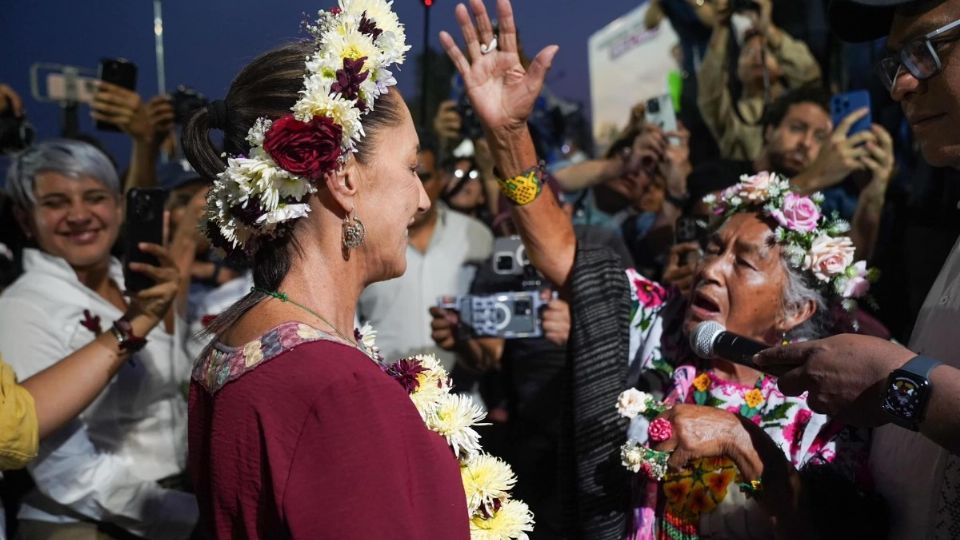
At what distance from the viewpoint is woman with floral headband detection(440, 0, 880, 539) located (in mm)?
2441

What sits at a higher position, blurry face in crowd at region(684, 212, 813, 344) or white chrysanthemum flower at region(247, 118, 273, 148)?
white chrysanthemum flower at region(247, 118, 273, 148)

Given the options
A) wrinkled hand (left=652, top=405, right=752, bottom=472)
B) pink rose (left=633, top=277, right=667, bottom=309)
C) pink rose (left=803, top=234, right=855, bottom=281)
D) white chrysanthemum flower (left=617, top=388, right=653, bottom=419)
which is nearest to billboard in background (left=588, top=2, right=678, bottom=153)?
pink rose (left=633, top=277, right=667, bottom=309)

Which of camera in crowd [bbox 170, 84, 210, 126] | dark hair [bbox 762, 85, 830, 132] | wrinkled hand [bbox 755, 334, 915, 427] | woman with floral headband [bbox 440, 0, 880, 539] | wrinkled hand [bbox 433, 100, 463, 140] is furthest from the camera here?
wrinkled hand [bbox 433, 100, 463, 140]

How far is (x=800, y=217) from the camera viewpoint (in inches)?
102

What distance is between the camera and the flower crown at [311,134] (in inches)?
58.3

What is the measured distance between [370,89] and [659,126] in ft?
11.0

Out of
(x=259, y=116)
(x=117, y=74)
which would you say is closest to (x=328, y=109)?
(x=259, y=116)

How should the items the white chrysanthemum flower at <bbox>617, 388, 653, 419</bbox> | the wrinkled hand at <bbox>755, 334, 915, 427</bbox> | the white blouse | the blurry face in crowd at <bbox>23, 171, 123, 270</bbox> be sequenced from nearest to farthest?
the wrinkled hand at <bbox>755, 334, 915, 427</bbox>
the white chrysanthemum flower at <bbox>617, 388, 653, 419</bbox>
the white blouse
the blurry face in crowd at <bbox>23, 171, 123, 270</bbox>

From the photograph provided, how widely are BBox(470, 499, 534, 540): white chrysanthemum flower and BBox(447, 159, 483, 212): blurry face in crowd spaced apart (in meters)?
3.77

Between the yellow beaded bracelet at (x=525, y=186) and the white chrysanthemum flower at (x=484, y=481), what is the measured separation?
1116mm

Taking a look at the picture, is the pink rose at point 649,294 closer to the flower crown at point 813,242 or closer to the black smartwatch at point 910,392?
the flower crown at point 813,242

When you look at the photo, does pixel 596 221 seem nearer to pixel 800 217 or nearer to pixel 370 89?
pixel 800 217

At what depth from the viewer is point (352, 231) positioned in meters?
1.58

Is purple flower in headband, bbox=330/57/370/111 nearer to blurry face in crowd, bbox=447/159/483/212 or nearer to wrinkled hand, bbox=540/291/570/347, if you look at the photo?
wrinkled hand, bbox=540/291/570/347
